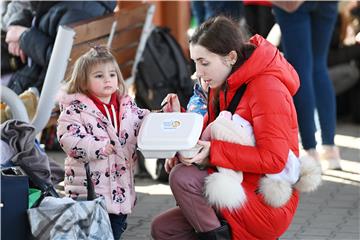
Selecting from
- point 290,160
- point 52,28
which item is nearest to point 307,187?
point 290,160

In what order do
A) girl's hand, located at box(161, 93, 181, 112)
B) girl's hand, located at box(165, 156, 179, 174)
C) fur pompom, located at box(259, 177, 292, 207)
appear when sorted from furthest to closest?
1. girl's hand, located at box(161, 93, 181, 112)
2. girl's hand, located at box(165, 156, 179, 174)
3. fur pompom, located at box(259, 177, 292, 207)

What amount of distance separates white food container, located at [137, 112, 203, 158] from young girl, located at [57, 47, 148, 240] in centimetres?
33

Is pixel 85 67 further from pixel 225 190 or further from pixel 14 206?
pixel 225 190

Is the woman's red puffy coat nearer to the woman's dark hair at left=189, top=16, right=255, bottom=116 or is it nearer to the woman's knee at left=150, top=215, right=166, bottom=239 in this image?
the woman's dark hair at left=189, top=16, right=255, bottom=116

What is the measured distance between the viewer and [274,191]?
4.09m

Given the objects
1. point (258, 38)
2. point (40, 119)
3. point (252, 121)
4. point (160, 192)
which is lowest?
point (160, 192)

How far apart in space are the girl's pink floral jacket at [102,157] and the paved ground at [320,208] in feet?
2.13

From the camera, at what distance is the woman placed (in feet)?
13.4

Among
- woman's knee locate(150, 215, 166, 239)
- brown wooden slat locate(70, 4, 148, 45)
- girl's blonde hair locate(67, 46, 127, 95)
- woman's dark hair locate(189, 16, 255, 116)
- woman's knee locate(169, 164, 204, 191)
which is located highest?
woman's dark hair locate(189, 16, 255, 116)

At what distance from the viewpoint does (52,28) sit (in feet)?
20.1

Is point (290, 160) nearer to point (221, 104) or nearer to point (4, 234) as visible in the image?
point (221, 104)

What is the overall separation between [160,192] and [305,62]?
4.22 ft

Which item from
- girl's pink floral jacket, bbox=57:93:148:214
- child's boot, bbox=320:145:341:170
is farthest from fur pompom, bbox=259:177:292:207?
child's boot, bbox=320:145:341:170

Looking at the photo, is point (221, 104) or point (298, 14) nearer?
point (221, 104)
